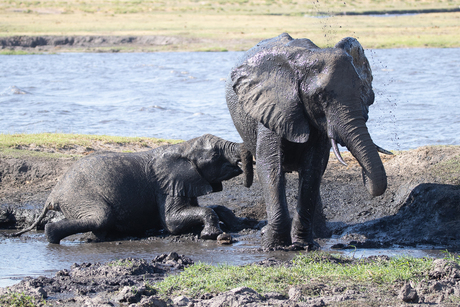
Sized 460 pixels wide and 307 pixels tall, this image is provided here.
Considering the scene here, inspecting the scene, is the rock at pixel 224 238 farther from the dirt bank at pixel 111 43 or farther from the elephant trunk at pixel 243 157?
the dirt bank at pixel 111 43

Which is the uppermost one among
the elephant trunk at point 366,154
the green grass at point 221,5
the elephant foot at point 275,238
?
the green grass at point 221,5

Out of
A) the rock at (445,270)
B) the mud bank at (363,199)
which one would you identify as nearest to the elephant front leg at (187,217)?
the mud bank at (363,199)

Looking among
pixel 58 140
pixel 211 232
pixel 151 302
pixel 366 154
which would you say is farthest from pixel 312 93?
pixel 58 140

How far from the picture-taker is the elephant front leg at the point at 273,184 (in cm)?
641

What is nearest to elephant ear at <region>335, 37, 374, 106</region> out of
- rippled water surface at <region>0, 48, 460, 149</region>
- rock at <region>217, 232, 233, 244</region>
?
rock at <region>217, 232, 233, 244</region>

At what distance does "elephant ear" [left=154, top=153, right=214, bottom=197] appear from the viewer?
7988 millimetres

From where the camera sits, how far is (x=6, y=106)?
19.0m

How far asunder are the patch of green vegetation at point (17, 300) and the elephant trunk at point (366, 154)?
123 inches

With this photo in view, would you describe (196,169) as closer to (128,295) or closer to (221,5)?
(128,295)

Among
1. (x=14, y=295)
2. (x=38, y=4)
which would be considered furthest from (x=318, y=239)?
(x=38, y=4)

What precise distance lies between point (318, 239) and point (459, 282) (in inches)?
112

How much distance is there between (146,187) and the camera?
8055 mm

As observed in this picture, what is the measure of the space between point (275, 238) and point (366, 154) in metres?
1.50

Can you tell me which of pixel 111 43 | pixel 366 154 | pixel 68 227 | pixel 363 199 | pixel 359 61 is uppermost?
pixel 359 61
